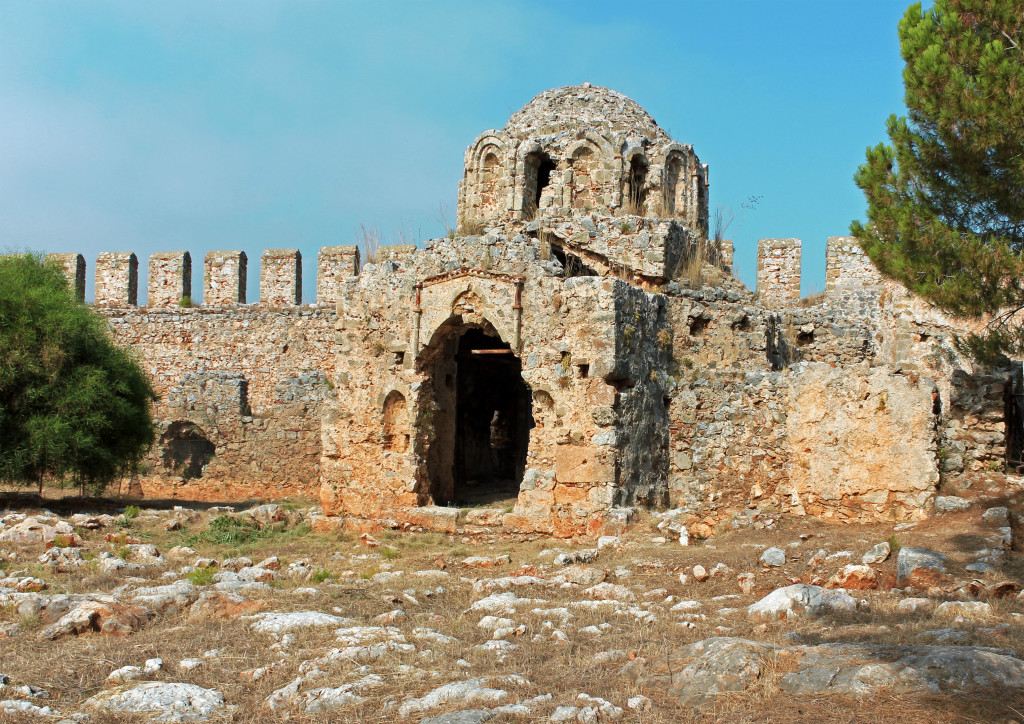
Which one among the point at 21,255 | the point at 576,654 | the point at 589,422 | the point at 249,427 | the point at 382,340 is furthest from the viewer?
the point at 249,427

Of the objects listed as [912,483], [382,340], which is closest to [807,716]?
[912,483]

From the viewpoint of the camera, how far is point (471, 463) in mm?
17828

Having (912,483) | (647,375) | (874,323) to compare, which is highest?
(874,323)

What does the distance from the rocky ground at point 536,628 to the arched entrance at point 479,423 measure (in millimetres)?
2560

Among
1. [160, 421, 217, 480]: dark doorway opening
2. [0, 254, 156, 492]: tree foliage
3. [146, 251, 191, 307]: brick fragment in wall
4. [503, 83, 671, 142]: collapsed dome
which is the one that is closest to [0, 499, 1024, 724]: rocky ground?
[0, 254, 156, 492]: tree foliage

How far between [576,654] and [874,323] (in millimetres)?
15514

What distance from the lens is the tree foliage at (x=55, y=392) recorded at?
13672 mm

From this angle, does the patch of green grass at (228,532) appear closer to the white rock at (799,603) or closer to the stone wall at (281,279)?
the white rock at (799,603)

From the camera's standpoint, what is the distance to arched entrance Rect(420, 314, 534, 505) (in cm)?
1321

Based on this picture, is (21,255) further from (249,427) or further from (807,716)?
(807,716)

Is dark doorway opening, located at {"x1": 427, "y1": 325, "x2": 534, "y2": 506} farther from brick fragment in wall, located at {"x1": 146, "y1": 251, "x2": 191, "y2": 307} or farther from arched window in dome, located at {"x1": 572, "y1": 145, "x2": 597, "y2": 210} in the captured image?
brick fragment in wall, located at {"x1": 146, "y1": 251, "x2": 191, "y2": 307}

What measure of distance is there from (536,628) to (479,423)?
1121cm

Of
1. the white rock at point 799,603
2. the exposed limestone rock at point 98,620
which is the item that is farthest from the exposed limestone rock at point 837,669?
the exposed limestone rock at point 98,620

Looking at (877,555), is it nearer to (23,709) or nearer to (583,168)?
(23,709)
